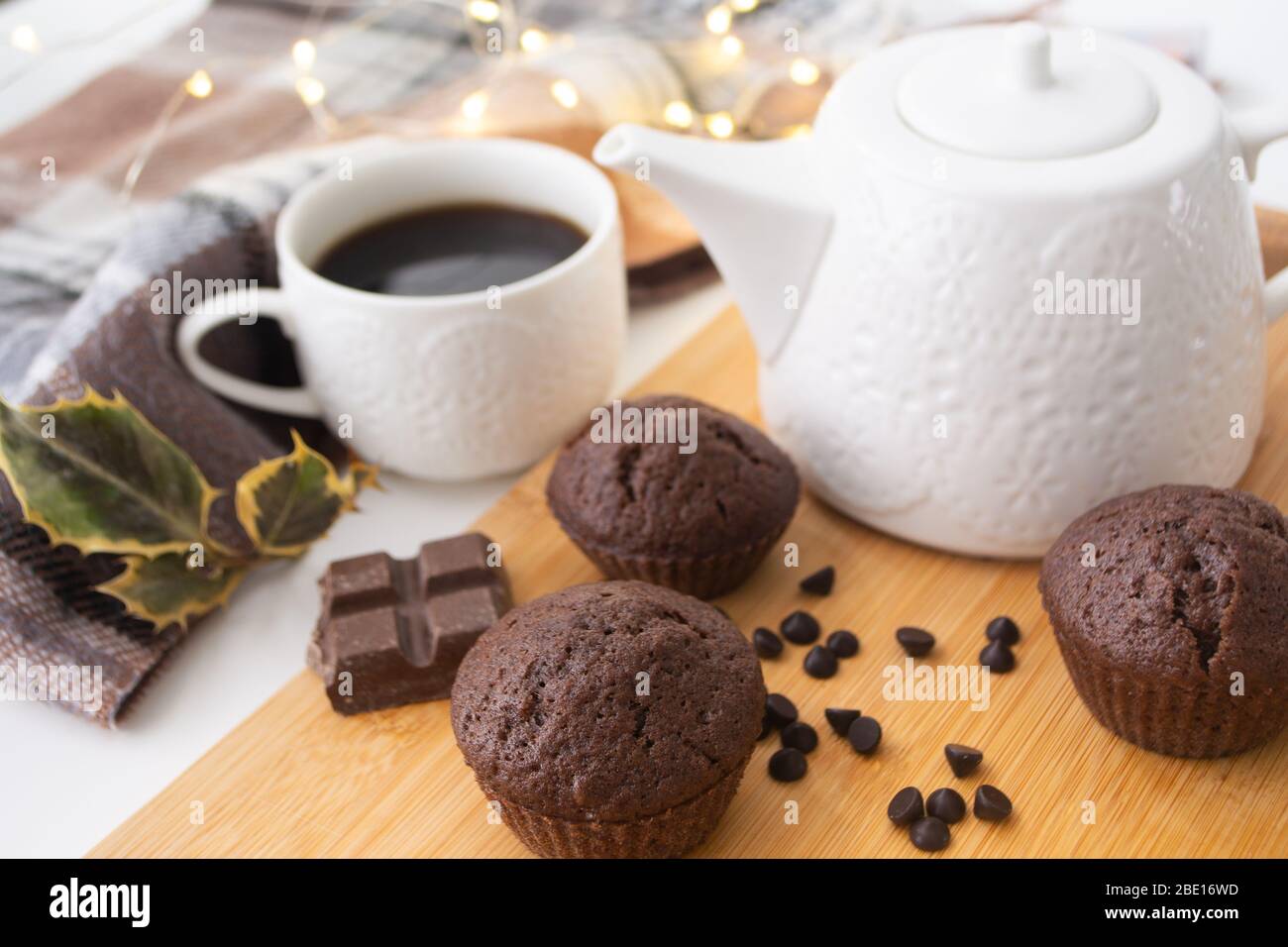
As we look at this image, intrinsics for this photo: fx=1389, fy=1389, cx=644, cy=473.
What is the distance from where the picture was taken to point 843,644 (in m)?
1.29

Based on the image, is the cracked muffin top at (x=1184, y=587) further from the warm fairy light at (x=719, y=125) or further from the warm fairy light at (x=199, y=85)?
the warm fairy light at (x=199, y=85)

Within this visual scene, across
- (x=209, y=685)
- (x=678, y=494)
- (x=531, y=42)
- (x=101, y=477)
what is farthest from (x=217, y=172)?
(x=678, y=494)

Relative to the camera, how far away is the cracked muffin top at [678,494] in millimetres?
1303

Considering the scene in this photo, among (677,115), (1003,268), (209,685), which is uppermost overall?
(1003,268)

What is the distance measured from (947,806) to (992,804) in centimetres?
4

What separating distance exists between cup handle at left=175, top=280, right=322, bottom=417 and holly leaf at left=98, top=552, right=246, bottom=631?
0.24 m

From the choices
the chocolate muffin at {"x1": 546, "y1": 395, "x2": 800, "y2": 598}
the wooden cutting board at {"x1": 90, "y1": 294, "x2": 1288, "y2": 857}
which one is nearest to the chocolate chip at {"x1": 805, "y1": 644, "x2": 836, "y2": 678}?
the wooden cutting board at {"x1": 90, "y1": 294, "x2": 1288, "y2": 857}

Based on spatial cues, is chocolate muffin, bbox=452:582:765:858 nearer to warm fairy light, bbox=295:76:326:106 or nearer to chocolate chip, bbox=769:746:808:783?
chocolate chip, bbox=769:746:808:783

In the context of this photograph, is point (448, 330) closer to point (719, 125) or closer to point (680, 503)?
point (680, 503)

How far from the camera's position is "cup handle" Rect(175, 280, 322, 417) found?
4.86ft

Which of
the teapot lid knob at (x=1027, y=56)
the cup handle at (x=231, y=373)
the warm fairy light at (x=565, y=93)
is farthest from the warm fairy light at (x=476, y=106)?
the teapot lid knob at (x=1027, y=56)

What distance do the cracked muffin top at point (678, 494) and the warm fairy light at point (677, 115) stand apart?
2.31 ft

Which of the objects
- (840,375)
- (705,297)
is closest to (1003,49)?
(840,375)

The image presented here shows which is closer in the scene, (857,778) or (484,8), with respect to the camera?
(857,778)
